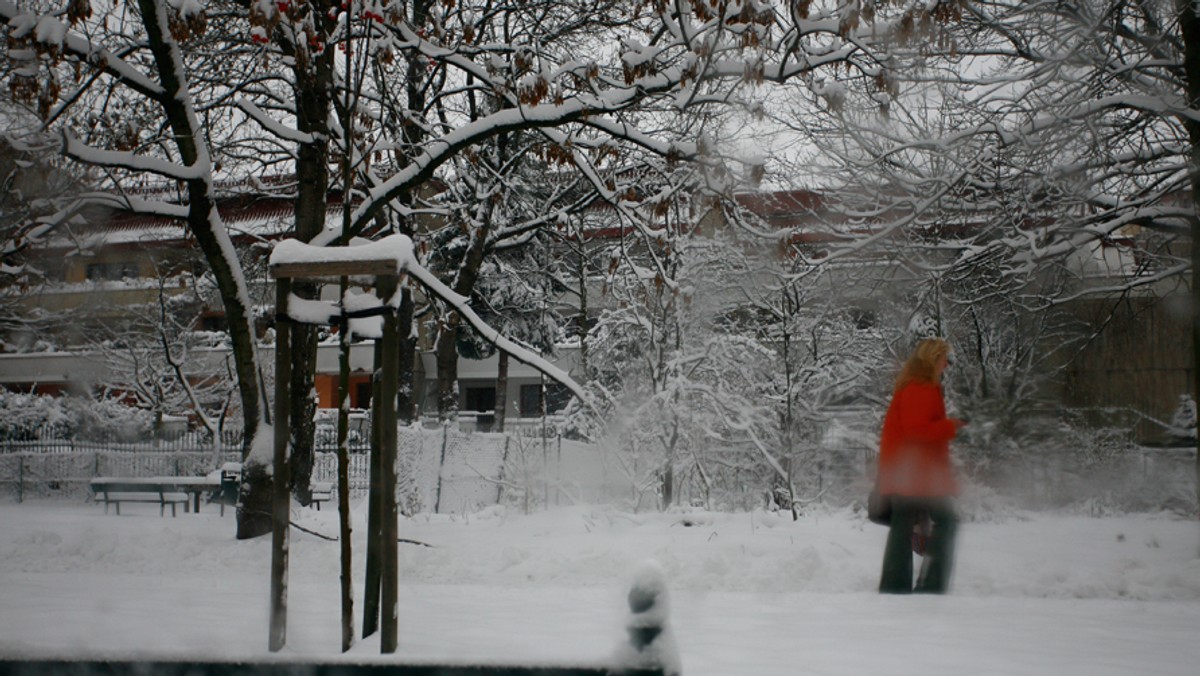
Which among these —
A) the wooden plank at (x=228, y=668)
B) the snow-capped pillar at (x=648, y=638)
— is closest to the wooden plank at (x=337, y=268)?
the wooden plank at (x=228, y=668)

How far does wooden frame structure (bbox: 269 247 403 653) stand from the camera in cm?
432

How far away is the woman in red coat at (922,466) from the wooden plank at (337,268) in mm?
3444

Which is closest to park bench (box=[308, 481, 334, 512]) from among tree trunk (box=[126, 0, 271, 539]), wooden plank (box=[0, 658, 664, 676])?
tree trunk (box=[126, 0, 271, 539])

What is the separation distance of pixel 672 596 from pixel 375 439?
3252 mm

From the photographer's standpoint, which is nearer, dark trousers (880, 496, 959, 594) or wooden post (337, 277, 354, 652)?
wooden post (337, 277, 354, 652)

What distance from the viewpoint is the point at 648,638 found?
6.89ft

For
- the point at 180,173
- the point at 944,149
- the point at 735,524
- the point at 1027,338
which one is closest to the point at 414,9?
the point at 180,173

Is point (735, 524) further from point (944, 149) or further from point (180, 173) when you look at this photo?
point (180, 173)

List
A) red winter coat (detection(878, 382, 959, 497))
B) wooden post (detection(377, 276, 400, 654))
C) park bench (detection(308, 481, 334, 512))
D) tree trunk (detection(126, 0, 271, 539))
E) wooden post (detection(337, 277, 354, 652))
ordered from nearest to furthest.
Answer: wooden post (detection(377, 276, 400, 654)) < wooden post (detection(337, 277, 354, 652)) < red winter coat (detection(878, 382, 959, 497)) < tree trunk (detection(126, 0, 271, 539)) < park bench (detection(308, 481, 334, 512))

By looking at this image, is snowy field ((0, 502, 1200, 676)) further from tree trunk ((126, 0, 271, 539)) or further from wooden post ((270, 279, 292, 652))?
tree trunk ((126, 0, 271, 539))

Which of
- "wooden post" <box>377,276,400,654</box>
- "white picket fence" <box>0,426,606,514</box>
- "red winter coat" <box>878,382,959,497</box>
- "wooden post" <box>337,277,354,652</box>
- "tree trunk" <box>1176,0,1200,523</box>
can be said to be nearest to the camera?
"wooden post" <box>377,276,400,654</box>

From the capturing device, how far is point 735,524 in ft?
35.0

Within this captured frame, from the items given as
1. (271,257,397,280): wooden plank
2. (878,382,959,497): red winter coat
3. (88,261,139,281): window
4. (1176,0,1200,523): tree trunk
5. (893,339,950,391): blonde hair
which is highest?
(88,261,139,281): window

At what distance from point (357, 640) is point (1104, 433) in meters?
15.3
